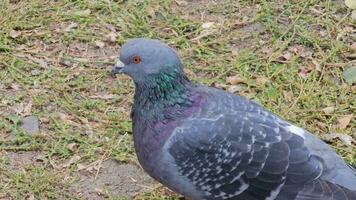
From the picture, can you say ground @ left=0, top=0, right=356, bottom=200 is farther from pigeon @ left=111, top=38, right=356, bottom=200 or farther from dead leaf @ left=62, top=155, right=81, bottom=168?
pigeon @ left=111, top=38, right=356, bottom=200

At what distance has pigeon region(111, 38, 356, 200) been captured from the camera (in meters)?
4.90

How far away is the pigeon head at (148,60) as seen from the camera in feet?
16.4

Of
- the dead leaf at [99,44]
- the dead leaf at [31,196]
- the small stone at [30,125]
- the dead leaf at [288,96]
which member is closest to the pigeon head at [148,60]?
the dead leaf at [31,196]

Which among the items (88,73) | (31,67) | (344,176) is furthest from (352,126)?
(31,67)

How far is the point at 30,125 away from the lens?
6227 mm

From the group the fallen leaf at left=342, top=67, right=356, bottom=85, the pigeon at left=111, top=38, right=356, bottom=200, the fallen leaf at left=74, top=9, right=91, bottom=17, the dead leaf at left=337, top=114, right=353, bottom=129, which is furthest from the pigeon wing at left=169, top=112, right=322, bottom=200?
the fallen leaf at left=74, top=9, right=91, bottom=17

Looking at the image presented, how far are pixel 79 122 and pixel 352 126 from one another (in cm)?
217

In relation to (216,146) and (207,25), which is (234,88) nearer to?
(207,25)

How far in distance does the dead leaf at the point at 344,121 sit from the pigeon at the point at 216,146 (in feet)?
4.08

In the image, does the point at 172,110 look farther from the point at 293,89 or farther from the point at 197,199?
the point at 293,89

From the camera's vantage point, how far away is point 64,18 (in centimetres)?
728

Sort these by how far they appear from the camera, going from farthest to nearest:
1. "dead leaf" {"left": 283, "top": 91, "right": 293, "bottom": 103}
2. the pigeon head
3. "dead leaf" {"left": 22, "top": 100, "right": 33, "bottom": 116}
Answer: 1. "dead leaf" {"left": 283, "top": 91, "right": 293, "bottom": 103}
2. "dead leaf" {"left": 22, "top": 100, "right": 33, "bottom": 116}
3. the pigeon head

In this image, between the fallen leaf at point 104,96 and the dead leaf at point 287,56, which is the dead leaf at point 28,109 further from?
the dead leaf at point 287,56

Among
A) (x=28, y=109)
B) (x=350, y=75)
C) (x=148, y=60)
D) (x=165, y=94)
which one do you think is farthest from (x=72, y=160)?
(x=350, y=75)
